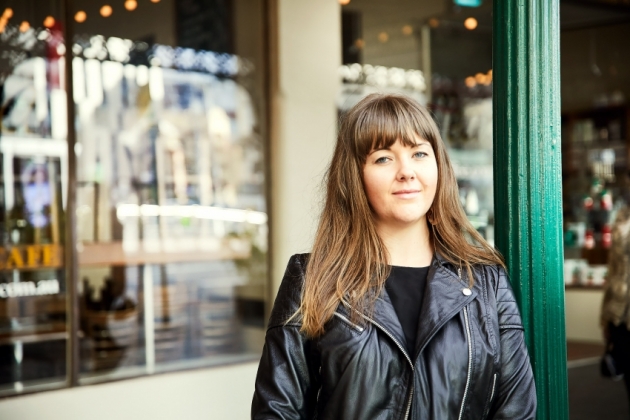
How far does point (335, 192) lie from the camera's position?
225cm

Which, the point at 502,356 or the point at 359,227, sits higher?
the point at 359,227

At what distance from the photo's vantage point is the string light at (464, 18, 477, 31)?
924 centimetres

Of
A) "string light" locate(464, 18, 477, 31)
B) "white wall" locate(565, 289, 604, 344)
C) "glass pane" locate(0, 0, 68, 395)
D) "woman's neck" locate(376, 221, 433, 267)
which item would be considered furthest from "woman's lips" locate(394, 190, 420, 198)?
"white wall" locate(565, 289, 604, 344)

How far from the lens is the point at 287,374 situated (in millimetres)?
2096

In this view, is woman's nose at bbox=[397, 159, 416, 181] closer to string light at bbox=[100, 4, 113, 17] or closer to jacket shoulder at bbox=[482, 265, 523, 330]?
jacket shoulder at bbox=[482, 265, 523, 330]

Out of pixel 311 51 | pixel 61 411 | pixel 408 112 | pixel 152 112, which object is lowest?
pixel 61 411

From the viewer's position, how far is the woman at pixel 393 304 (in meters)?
1.99

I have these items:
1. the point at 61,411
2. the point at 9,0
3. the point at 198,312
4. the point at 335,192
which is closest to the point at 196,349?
the point at 198,312

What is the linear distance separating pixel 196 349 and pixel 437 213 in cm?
481

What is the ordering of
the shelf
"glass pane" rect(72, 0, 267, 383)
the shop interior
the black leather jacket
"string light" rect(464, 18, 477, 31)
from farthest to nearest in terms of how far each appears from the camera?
"string light" rect(464, 18, 477, 31)
the shop interior
"glass pane" rect(72, 0, 267, 383)
the shelf
the black leather jacket

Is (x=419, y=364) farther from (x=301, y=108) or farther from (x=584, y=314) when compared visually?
(x=584, y=314)

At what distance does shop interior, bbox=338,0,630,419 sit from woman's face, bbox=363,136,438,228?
5063 millimetres

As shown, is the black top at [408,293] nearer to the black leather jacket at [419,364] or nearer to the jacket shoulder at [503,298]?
the black leather jacket at [419,364]

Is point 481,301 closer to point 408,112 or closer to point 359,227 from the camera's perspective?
point 359,227
